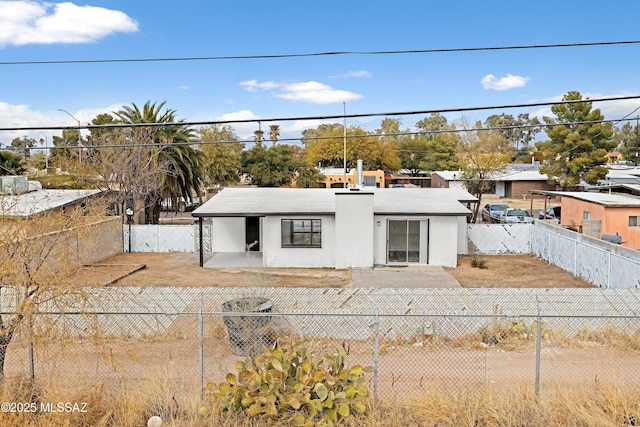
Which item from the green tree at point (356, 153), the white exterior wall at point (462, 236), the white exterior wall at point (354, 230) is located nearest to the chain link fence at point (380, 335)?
the white exterior wall at point (354, 230)

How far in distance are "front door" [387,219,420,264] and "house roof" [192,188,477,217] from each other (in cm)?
65

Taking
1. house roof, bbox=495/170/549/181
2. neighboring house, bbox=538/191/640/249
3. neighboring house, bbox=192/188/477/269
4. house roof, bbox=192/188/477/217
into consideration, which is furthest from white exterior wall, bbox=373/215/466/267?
house roof, bbox=495/170/549/181

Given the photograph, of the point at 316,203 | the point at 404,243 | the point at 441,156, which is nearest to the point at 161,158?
the point at 316,203

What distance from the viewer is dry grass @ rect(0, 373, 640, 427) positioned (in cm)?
755

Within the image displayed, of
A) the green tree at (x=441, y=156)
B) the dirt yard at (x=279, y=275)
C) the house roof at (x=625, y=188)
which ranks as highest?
the green tree at (x=441, y=156)

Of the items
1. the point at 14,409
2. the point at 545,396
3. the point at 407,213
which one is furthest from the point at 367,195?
the point at 14,409

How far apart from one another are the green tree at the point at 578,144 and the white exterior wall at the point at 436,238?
Result: 109 feet

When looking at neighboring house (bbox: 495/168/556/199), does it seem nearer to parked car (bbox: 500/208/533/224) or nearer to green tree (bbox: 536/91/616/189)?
green tree (bbox: 536/91/616/189)

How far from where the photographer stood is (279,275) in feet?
63.8

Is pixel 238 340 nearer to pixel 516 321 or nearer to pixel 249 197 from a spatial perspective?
pixel 516 321

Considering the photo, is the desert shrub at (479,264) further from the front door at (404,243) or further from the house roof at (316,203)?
the front door at (404,243)

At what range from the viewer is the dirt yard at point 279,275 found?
17.8 metres

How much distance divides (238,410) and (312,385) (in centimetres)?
114

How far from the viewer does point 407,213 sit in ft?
67.3
